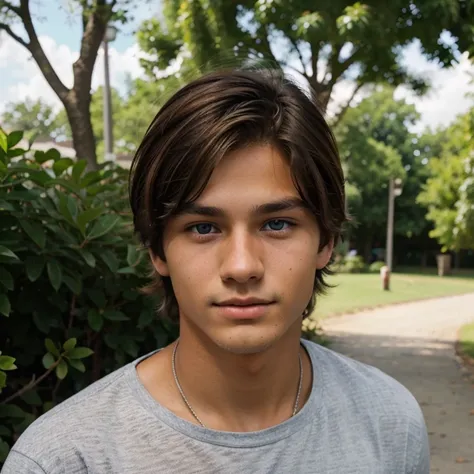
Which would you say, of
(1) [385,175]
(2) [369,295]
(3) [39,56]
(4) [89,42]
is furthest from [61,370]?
(1) [385,175]

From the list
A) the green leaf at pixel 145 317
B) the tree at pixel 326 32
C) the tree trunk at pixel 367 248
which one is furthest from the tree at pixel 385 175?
the green leaf at pixel 145 317

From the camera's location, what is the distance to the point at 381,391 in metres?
1.59

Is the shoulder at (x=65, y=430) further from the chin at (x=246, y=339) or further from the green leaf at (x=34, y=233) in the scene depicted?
the green leaf at (x=34, y=233)

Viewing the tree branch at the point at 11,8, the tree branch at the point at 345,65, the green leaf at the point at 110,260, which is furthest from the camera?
the tree branch at the point at 345,65

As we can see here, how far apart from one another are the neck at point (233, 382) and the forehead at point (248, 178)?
0.32 m

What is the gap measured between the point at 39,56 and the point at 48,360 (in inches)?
195

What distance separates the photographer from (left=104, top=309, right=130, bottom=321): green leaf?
2.24m

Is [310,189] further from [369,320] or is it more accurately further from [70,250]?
Result: [369,320]

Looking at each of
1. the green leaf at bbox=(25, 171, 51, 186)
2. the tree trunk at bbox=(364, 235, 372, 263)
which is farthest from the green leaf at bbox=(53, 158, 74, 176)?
the tree trunk at bbox=(364, 235, 372, 263)

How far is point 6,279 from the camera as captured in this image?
1877mm

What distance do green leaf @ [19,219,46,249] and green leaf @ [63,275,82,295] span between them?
5.6 inches

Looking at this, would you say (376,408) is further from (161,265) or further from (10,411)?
(10,411)

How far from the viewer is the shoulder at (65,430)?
1.25 m

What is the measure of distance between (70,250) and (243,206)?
993 mm
